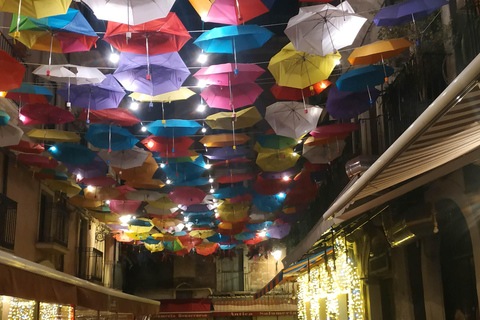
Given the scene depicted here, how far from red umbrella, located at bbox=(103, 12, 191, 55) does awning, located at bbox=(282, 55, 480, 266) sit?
3474 millimetres

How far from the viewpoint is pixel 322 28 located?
275 inches

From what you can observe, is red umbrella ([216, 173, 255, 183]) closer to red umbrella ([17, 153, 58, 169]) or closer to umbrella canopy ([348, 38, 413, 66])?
red umbrella ([17, 153, 58, 169])

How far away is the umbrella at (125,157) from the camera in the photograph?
37.0 ft

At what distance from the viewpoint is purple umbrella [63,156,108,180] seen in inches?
472

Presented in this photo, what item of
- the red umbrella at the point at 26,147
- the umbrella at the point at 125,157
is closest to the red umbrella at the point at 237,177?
the umbrella at the point at 125,157

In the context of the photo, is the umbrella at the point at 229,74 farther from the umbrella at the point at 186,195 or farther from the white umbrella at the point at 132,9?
the umbrella at the point at 186,195

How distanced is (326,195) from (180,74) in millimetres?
7956

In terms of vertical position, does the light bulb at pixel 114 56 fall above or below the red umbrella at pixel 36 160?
above

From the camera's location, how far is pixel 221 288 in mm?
30781

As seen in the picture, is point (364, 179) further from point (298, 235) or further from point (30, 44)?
point (298, 235)

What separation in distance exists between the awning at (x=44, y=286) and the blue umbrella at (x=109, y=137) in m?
3.14

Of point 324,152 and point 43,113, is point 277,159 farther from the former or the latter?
point 43,113

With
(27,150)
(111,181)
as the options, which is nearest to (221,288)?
(111,181)

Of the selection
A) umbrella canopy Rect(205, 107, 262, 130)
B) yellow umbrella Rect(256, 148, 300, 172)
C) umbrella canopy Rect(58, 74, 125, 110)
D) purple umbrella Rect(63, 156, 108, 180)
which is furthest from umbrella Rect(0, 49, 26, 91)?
yellow umbrella Rect(256, 148, 300, 172)
